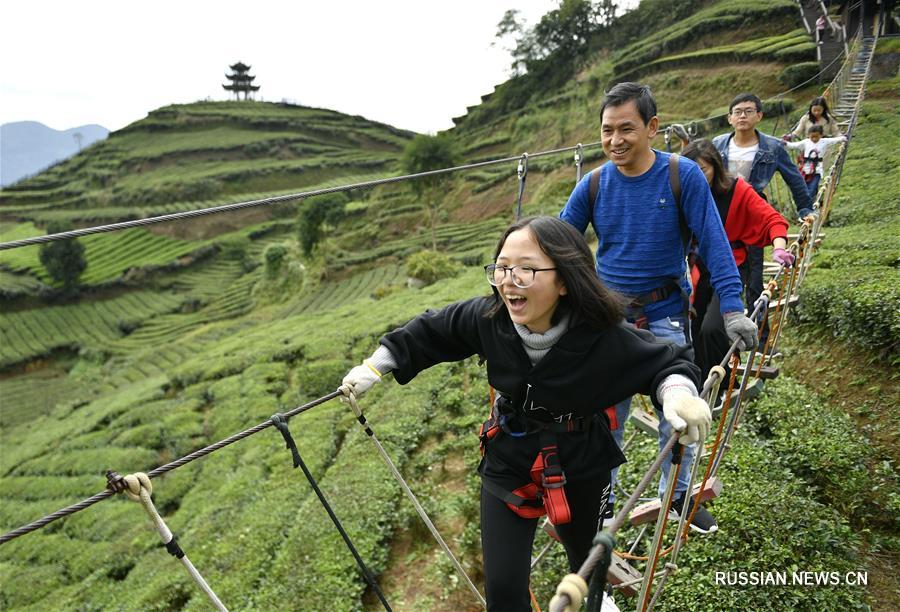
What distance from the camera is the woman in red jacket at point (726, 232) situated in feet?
10.5

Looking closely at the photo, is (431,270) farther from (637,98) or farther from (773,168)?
(637,98)

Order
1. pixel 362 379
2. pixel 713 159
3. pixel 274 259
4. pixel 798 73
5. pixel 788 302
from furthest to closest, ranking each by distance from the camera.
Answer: pixel 274 259 < pixel 798 73 < pixel 788 302 < pixel 713 159 < pixel 362 379

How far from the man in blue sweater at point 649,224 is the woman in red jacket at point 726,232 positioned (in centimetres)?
65

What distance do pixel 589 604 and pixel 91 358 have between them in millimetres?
52347

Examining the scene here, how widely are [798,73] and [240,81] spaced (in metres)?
103

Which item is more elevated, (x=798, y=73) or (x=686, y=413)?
(x=798, y=73)

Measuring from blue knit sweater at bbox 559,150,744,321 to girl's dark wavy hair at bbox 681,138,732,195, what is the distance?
Answer: 2.60 feet

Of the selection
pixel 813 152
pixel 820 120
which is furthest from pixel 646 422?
pixel 820 120

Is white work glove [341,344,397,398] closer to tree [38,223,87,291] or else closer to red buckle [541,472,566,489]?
red buckle [541,472,566,489]

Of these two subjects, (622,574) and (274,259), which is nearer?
(622,574)

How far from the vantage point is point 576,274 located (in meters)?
1.83

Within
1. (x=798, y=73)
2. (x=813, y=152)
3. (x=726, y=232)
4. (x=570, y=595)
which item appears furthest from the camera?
(x=798, y=73)

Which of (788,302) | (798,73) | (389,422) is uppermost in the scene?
(798,73)

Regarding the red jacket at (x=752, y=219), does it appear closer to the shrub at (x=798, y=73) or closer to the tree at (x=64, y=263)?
the shrub at (x=798, y=73)
